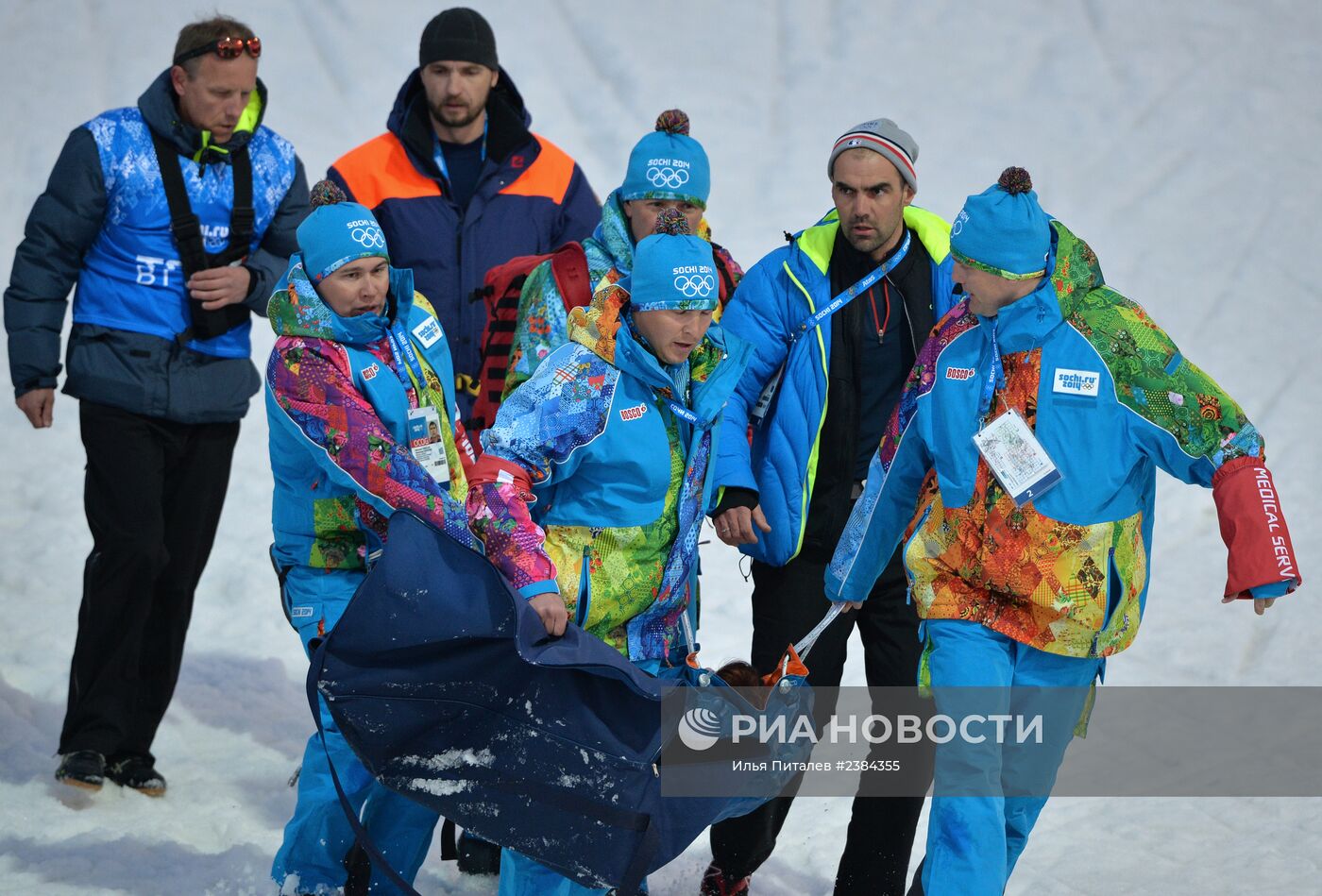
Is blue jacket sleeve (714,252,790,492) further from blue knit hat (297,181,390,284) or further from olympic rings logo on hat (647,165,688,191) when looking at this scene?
blue knit hat (297,181,390,284)

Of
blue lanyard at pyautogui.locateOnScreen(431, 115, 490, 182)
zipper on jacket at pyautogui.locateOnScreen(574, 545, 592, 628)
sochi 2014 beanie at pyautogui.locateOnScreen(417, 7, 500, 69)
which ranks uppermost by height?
sochi 2014 beanie at pyautogui.locateOnScreen(417, 7, 500, 69)

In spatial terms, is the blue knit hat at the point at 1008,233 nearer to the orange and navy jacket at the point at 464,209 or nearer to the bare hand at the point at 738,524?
the bare hand at the point at 738,524

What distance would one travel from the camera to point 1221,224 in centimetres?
1112

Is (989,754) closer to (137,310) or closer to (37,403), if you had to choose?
(137,310)

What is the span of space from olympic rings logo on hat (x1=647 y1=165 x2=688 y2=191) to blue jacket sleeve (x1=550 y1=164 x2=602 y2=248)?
2.92 feet

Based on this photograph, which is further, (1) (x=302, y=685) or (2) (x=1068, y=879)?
(1) (x=302, y=685)

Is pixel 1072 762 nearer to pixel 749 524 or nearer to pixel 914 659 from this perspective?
pixel 914 659

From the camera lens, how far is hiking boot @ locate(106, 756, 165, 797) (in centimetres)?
568

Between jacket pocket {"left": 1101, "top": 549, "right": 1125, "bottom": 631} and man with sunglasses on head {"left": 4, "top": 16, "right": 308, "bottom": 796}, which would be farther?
man with sunglasses on head {"left": 4, "top": 16, "right": 308, "bottom": 796}

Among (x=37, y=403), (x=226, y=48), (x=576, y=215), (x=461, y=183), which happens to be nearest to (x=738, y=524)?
(x=576, y=215)

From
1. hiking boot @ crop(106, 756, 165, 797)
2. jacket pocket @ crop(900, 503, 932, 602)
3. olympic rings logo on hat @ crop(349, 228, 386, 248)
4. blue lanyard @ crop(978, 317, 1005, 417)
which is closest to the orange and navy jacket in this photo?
olympic rings logo on hat @ crop(349, 228, 386, 248)

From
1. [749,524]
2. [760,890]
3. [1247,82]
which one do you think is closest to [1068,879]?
[760,890]

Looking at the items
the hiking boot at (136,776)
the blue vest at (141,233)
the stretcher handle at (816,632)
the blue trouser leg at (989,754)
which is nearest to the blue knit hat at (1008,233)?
the blue trouser leg at (989,754)

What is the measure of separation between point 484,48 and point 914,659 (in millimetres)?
2436
